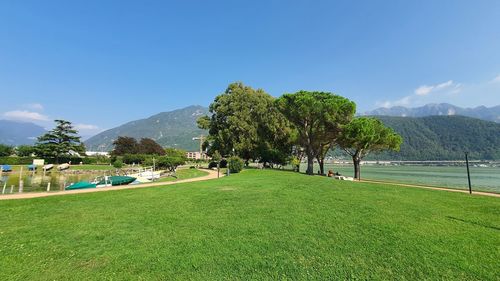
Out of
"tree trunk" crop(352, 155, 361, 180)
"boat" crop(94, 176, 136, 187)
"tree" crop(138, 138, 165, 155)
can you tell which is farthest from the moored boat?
"tree" crop(138, 138, 165, 155)

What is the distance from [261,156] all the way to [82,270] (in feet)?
119

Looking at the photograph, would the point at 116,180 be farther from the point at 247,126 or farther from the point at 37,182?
the point at 247,126

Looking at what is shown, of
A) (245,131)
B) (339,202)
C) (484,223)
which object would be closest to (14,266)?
(339,202)

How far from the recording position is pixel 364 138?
107ft

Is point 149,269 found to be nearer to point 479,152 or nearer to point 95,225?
point 95,225

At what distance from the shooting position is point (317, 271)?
4715 mm

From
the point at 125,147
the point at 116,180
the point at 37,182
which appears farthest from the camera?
the point at 125,147

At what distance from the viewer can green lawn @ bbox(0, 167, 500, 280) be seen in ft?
15.5

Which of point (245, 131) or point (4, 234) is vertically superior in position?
point (245, 131)

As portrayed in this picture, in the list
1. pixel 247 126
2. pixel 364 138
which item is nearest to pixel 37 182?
pixel 247 126

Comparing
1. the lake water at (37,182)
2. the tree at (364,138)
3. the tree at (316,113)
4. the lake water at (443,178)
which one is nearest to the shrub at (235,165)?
the tree at (316,113)

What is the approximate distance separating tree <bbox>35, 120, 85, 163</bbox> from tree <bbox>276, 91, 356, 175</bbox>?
55398mm

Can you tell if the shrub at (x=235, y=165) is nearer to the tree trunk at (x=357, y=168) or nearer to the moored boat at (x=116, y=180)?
the moored boat at (x=116, y=180)

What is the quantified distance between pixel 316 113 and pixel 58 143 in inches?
2473
